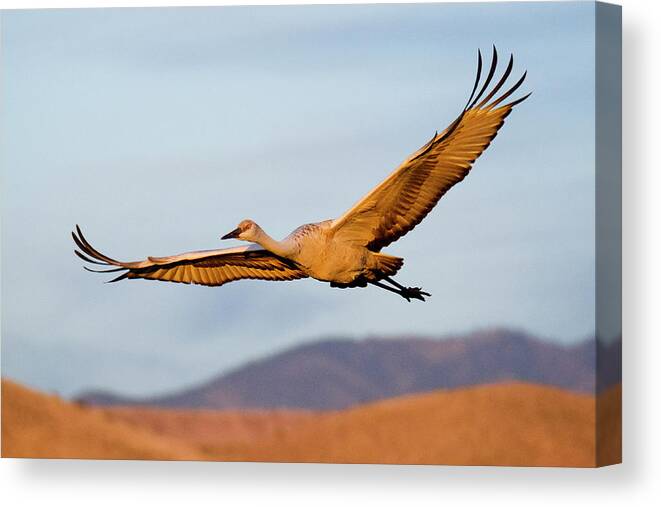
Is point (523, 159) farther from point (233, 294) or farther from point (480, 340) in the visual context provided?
→ point (233, 294)

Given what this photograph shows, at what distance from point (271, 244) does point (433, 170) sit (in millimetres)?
884

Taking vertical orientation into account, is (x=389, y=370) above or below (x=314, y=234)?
below

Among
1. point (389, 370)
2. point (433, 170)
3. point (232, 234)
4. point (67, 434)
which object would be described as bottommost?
point (67, 434)

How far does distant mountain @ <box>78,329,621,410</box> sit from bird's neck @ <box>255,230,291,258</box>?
496 mm

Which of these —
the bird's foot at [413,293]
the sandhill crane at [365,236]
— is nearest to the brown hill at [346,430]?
the bird's foot at [413,293]

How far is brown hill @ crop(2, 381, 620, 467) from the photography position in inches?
371

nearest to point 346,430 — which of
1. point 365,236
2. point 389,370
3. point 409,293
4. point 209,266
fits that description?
point 389,370

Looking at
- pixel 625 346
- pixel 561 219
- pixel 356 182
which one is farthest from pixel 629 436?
pixel 356 182

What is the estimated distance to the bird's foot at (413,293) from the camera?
950cm

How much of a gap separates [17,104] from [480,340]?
8.78 feet

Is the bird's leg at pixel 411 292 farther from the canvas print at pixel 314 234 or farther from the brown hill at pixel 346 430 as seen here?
the brown hill at pixel 346 430

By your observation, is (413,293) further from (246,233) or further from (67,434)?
(67,434)

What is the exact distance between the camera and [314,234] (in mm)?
9547

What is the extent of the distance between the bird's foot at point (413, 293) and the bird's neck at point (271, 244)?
1.99ft
